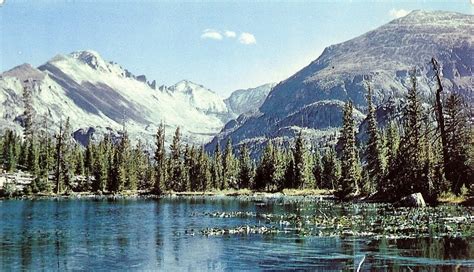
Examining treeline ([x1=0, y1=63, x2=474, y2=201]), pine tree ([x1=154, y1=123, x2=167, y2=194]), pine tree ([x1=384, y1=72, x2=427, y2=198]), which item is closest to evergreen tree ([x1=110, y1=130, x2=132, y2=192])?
treeline ([x1=0, y1=63, x2=474, y2=201])

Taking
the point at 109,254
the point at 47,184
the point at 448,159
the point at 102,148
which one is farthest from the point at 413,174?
the point at 102,148

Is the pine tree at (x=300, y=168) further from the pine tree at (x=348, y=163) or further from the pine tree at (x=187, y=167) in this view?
the pine tree at (x=348, y=163)

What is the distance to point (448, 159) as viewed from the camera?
6581 centimetres

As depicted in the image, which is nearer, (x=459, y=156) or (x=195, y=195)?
(x=459, y=156)

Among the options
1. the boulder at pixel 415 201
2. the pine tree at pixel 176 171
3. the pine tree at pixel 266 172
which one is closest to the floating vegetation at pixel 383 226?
the boulder at pixel 415 201

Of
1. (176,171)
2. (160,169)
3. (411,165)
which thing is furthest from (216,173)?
(411,165)

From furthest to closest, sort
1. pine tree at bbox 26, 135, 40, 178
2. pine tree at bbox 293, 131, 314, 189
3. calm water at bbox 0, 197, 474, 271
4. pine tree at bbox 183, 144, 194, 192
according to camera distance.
Answer: pine tree at bbox 183, 144, 194, 192 → pine tree at bbox 293, 131, 314, 189 → pine tree at bbox 26, 135, 40, 178 → calm water at bbox 0, 197, 474, 271

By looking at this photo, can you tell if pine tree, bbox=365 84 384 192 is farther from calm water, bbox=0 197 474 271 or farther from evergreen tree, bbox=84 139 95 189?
evergreen tree, bbox=84 139 95 189

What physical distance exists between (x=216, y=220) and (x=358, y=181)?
64693 millimetres

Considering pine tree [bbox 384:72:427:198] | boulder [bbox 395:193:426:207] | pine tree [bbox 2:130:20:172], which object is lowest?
boulder [bbox 395:193:426:207]

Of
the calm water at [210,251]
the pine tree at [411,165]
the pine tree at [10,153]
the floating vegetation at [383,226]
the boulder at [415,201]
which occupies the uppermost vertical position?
the pine tree at [10,153]

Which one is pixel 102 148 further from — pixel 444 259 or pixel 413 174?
pixel 444 259

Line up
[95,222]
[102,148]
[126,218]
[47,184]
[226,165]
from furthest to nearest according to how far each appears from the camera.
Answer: [226,165] < [102,148] < [47,184] < [126,218] < [95,222]

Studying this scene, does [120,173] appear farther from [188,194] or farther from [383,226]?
[383,226]
